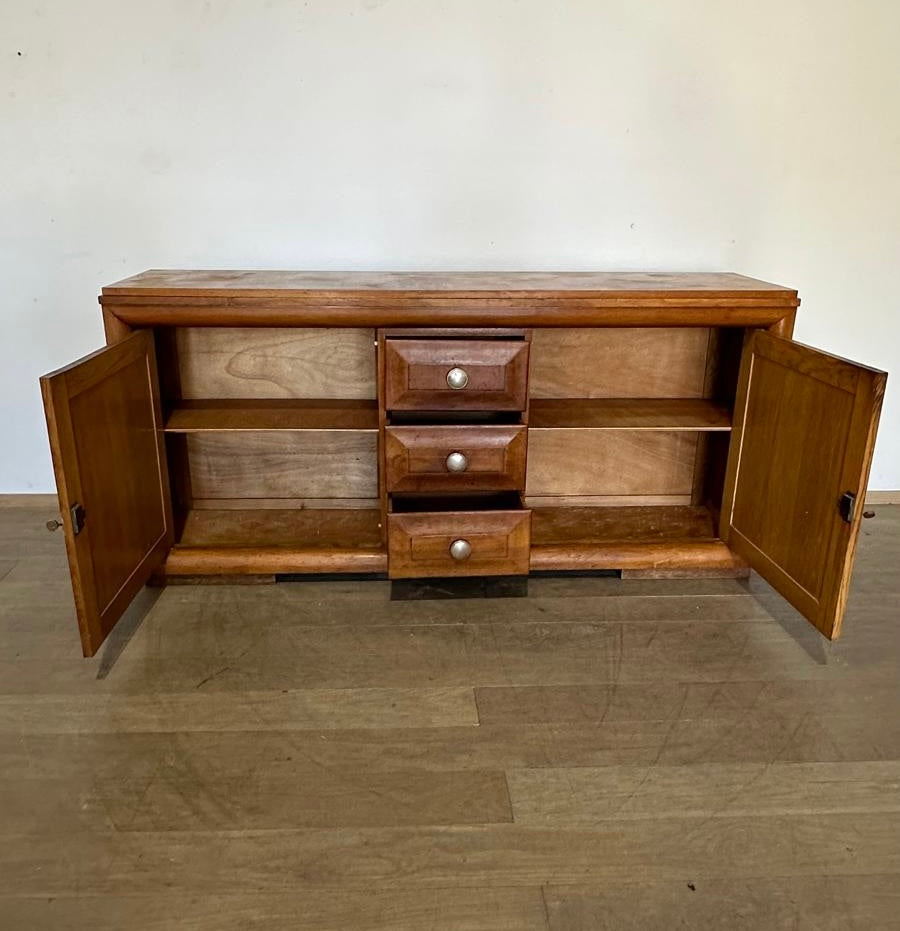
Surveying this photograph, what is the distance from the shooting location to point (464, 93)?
198cm

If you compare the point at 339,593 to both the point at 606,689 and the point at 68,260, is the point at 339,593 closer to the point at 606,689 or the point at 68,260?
the point at 606,689

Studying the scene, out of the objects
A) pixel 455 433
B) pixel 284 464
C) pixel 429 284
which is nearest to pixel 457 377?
pixel 455 433

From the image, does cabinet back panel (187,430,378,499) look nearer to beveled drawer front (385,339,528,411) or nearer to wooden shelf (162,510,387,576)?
wooden shelf (162,510,387,576)

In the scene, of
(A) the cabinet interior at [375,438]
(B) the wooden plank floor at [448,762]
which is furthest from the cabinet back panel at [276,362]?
(B) the wooden plank floor at [448,762]

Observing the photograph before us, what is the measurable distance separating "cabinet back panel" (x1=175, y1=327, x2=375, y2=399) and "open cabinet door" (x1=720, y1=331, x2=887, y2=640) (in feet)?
2.92

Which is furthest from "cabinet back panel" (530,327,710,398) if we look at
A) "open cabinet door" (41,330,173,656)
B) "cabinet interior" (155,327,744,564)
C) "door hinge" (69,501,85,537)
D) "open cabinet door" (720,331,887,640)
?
"door hinge" (69,501,85,537)

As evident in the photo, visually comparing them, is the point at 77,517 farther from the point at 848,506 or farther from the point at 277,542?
the point at 848,506

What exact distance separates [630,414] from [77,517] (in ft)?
3.92

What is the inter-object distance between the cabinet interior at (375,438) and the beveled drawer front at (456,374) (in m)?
0.13

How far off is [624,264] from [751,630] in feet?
3.21

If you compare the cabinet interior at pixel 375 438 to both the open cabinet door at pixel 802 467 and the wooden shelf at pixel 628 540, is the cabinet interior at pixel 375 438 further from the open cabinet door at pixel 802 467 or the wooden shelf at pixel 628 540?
the open cabinet door at pixel 802 467

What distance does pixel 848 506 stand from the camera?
141 cm

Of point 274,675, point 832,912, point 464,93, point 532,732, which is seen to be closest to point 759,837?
point 832,912

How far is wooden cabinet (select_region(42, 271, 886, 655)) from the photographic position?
1485 mm
